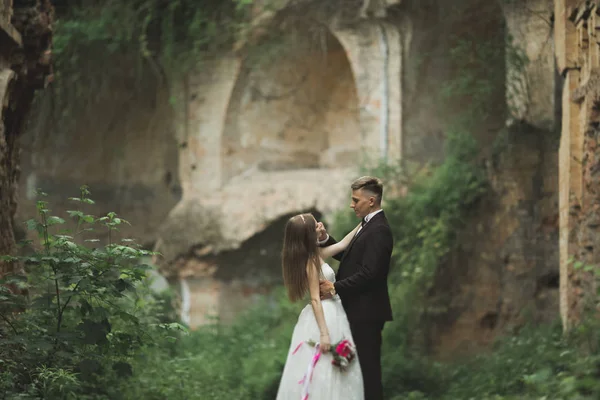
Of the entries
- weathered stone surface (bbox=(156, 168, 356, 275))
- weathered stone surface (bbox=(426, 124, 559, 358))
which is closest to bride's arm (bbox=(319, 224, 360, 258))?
weathered stone surface (bbox=(426, 124, 559, 358))

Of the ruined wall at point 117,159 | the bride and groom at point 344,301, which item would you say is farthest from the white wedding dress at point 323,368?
the ruined wall at point 117,159

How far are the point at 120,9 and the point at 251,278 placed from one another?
507 centimetres

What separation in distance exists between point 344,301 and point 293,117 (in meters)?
9.38

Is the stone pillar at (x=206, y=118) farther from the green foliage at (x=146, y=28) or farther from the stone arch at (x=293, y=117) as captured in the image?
the green foliage at (x=146, y=28)

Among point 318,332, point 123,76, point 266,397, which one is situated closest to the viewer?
point 318,332

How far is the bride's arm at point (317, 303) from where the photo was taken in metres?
5.16

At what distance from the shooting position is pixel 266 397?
8.34 meters

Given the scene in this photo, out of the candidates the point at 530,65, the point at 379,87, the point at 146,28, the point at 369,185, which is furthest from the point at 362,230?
the point at 146,28

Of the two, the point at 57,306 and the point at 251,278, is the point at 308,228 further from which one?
the point at 251,278

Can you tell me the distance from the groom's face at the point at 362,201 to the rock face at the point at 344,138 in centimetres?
487

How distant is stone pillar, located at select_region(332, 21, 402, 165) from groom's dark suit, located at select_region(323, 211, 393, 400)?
703 cm

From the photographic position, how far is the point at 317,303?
17.2ft

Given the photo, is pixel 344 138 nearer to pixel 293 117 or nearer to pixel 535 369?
pixel 293 117

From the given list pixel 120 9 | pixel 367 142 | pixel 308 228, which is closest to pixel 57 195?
pixel 120 9
